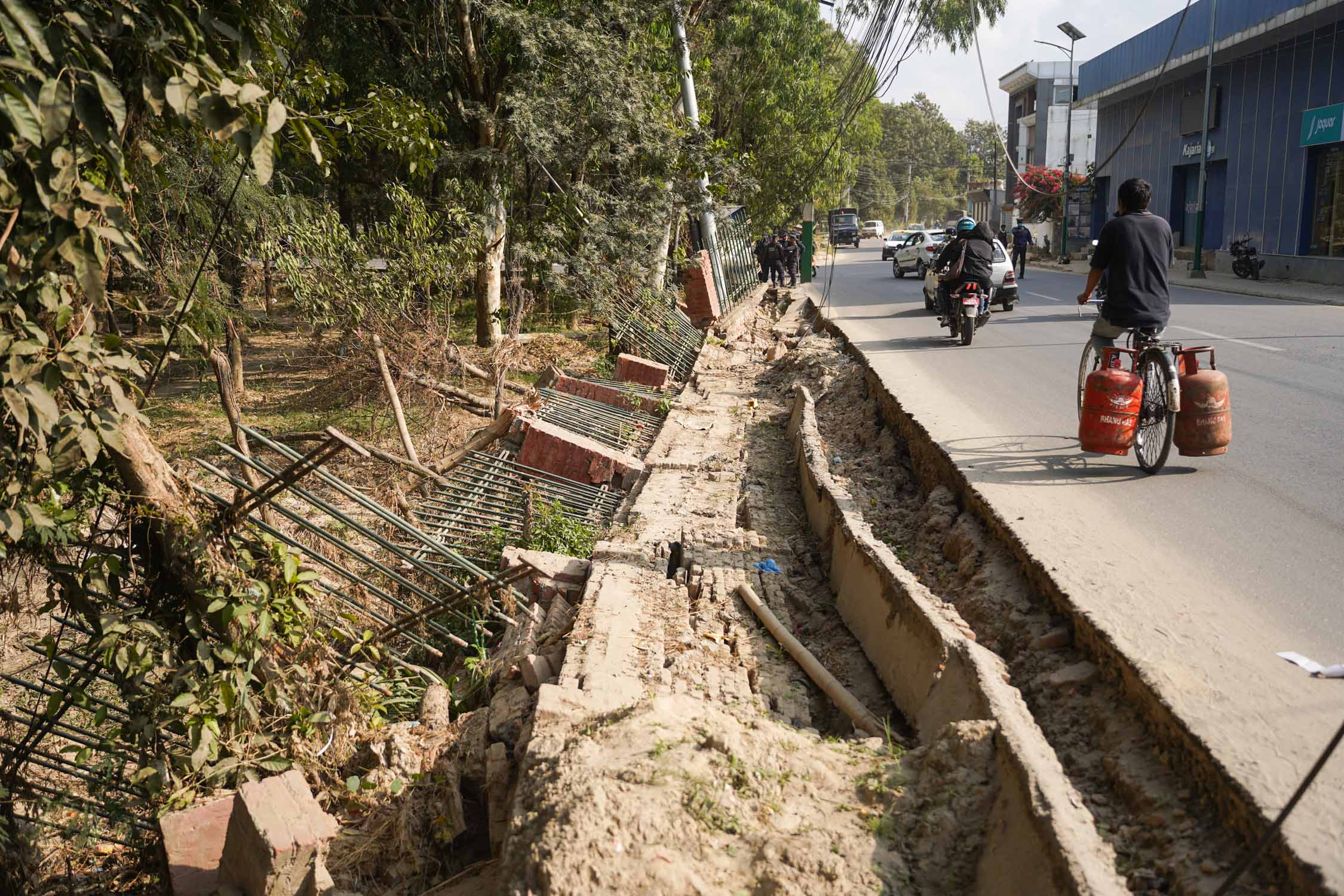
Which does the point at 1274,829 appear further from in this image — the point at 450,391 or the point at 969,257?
the point at 969,257

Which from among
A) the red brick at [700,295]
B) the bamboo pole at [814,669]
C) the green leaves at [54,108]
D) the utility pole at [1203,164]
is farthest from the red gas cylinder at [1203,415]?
the utility pole at [1203,164]

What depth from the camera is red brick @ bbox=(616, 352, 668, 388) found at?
40.1 ft

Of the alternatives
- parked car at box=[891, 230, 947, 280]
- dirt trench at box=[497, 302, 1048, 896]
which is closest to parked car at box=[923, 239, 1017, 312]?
parked car at box=[891, 230, 947, 280]

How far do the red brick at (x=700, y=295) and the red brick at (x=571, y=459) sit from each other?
960 centimetres

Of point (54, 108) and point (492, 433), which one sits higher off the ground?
point (54, 108)

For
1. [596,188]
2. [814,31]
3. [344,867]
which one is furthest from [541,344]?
[814,31]

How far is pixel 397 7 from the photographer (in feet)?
46.4

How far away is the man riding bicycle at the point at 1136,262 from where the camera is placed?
6.80 m

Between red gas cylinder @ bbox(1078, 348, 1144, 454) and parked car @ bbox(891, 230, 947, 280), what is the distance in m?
22.2

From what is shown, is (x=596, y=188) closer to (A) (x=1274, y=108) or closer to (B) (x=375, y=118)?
(B) (x=375, y=118)

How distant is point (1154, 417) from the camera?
6629 mm

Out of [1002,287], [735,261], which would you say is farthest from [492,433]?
[735,261]

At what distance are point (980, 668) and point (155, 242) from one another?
10700mm

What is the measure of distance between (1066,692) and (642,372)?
8.74 m
